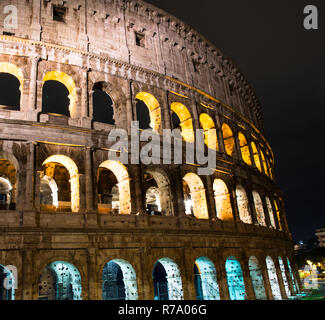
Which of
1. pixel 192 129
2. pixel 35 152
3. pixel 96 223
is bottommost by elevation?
pixel 96 223

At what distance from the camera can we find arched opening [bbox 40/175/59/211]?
17291mm

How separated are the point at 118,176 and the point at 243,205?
976cm

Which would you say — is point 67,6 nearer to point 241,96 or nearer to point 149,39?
point 149,39

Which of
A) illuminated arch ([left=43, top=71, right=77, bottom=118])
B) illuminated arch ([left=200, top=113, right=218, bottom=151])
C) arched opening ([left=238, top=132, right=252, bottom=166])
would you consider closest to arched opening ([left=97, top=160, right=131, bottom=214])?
illuminated arch ([left=43, top=71, right=77, bottom=118])

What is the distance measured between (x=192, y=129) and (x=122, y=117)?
488 centimetres

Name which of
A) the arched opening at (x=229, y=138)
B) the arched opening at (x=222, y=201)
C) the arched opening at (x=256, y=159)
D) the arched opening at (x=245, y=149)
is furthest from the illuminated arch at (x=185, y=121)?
the arched opening at (x=256, y=159)

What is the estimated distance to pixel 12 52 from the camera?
46.9 ft

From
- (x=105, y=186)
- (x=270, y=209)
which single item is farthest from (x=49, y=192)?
(x=270, y=209)

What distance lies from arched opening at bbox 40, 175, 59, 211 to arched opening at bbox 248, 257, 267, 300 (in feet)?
40.0

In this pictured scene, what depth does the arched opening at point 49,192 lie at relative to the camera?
56.7ft

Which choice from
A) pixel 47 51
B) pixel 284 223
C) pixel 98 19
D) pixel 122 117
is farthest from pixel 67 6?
pixel 284 223

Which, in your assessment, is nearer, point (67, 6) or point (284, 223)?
point (67, 6)

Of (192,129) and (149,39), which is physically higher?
(149,39)
